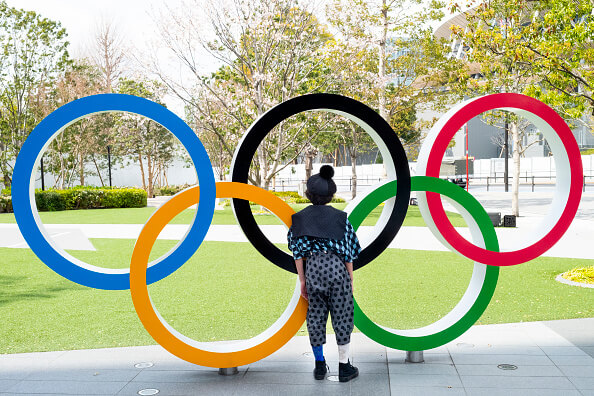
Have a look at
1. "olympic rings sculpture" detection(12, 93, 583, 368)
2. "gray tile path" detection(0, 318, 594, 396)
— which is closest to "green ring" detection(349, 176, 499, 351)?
"olympic rings sculpture" detection(12, 93, 583, 368)

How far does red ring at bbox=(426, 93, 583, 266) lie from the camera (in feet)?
16.2

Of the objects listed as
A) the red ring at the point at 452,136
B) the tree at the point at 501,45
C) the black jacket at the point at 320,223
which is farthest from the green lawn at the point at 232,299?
the tree at the point at 501,45

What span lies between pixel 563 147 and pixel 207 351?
4080mm

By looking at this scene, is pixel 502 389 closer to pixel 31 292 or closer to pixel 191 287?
pixel 191 287

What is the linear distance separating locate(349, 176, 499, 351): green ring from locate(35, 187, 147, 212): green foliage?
75.1 feet

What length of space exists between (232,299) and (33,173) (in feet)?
12.6

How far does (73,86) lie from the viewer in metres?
30.5

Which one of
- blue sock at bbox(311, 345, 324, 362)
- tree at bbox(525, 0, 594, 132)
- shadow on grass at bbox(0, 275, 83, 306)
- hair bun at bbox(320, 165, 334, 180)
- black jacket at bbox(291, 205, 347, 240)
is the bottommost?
shadow on grass at bbox(0, 275, 83, 306)

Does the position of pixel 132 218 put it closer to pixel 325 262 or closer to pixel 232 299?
pixel 232 299

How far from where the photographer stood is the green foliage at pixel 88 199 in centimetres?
2464

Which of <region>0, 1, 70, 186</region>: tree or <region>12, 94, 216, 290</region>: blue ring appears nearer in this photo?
<region>12, 94, 216, 290</region>: blue ring

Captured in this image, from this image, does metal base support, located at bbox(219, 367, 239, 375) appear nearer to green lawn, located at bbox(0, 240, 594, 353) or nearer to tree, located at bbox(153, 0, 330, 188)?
green lawn, located at bbox(0, 240, 594, 353)

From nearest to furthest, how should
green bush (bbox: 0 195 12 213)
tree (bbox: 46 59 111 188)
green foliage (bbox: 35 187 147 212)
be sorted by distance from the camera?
green bush (bbox: 0 195 12 213)
green foliage (bbox: 35 187 147 212)
tree (bbox: 46 59 111 188)

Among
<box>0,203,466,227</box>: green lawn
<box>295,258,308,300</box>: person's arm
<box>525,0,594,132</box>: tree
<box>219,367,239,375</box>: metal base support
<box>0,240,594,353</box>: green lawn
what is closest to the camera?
<box>295,258,308,300</box>: person's arm
